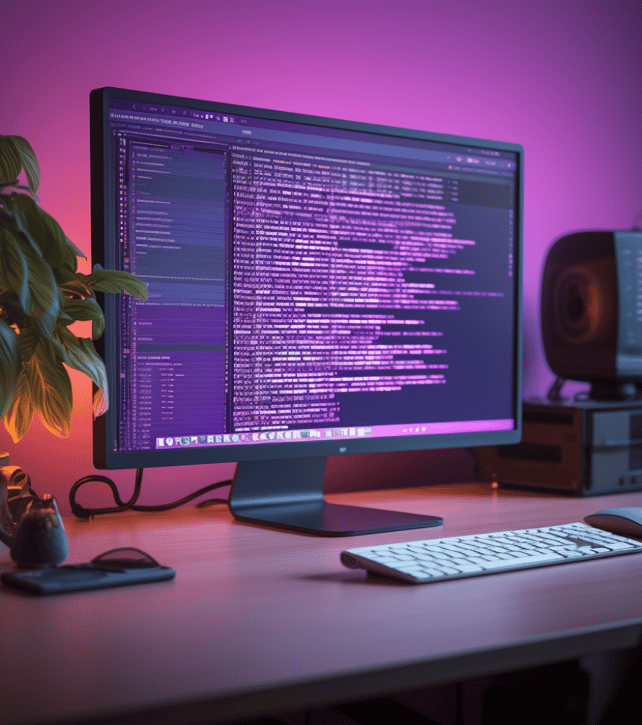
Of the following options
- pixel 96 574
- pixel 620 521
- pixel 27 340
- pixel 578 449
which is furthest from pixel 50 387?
pixel 578 449

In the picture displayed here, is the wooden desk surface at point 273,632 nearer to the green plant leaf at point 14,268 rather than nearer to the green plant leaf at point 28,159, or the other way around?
the green plant leaf at point 14,268

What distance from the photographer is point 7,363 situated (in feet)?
2.60

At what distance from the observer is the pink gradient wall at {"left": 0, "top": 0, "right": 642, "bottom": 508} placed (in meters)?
1.18

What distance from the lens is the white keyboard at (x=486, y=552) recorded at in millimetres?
781

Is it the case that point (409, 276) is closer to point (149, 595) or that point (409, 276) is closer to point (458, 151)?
point (458, 151)

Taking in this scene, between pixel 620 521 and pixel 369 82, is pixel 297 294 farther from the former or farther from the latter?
pixel 369 82

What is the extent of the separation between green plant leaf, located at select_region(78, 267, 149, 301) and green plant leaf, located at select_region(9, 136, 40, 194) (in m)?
0.13

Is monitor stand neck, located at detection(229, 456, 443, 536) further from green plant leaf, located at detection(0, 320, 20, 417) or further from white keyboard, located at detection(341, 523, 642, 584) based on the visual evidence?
green plant leaf, located at detection(0, 320, 20, 417)

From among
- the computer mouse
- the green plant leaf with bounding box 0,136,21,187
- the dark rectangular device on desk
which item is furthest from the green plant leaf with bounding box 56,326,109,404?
the dark rectangular device on desk

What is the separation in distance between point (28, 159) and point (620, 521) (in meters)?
0.82

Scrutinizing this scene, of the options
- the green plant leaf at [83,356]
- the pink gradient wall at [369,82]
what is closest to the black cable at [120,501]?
the pink gradient wall at [369,82]

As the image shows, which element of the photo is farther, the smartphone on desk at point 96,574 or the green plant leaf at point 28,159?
the green plant leaf at point 28,159

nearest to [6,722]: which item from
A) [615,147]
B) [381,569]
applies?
[381,569]

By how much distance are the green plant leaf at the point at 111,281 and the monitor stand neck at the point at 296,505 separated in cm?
31
